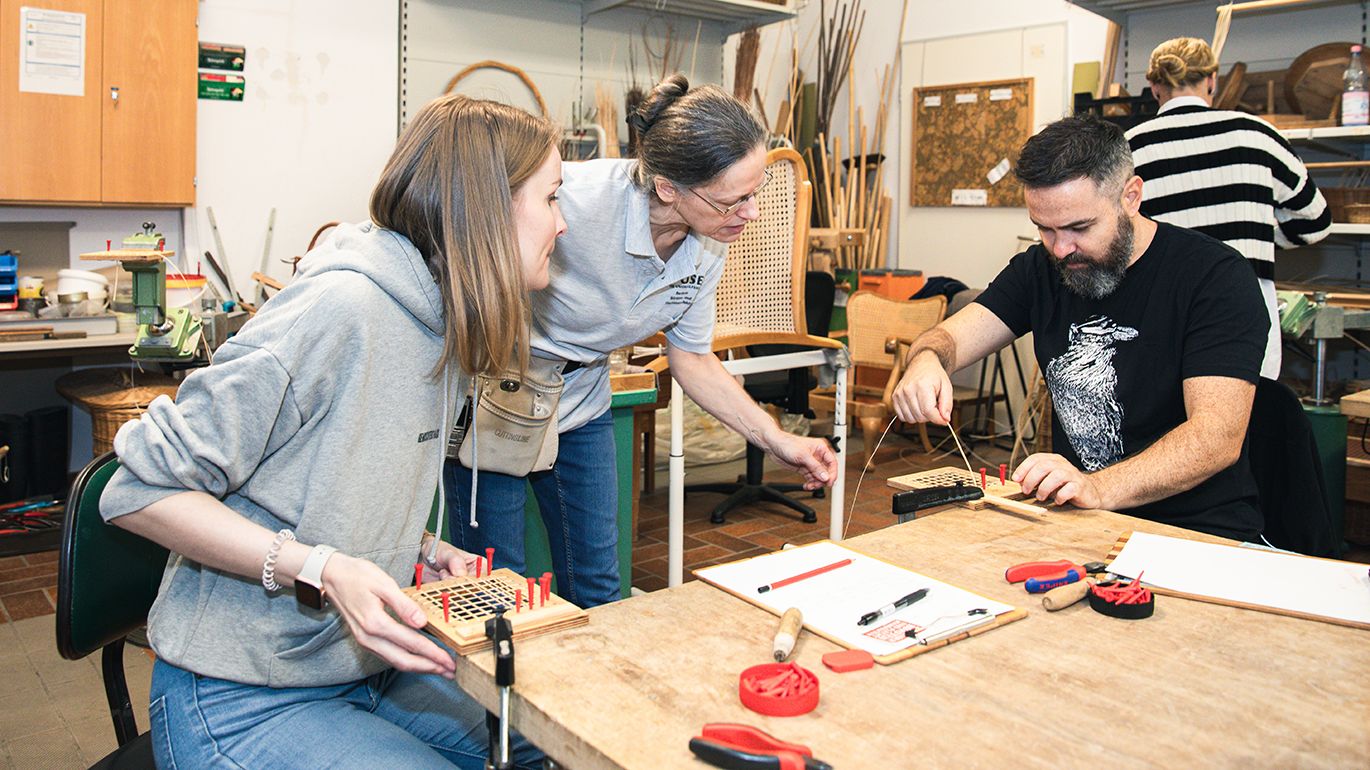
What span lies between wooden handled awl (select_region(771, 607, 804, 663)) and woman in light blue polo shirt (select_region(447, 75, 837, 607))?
0.67m

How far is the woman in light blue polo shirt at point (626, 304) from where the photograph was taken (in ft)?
6.61

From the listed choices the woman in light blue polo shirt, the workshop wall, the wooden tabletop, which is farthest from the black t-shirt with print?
the workshop wall

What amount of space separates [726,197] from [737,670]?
A: 107 cm

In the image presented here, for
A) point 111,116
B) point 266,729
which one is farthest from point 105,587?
point 111,116

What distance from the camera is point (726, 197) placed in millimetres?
2021

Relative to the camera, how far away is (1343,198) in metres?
4.47

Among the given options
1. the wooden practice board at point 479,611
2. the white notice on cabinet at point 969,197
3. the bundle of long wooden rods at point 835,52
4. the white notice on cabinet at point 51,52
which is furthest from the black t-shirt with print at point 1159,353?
the bundle of long wooden rods at point 835,52

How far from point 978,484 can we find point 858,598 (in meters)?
0.65

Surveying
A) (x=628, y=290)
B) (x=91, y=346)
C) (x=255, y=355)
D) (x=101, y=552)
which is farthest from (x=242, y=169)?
(x=255, y=355)

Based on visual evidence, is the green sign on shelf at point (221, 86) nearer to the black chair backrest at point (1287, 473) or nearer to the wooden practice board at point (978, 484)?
the wooden practice board at point (978, 484)

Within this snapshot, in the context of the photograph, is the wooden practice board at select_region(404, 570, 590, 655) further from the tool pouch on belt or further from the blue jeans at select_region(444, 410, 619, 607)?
the blue jeans at select_region(444, 410, 619, 607)

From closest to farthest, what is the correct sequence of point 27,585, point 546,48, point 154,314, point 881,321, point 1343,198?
point 154,314
point 27,585
point 1343,198
point 546,48
point 881,321

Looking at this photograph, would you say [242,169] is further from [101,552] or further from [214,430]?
[214,430]

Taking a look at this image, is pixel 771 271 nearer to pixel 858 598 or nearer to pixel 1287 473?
pixel 1287 473
